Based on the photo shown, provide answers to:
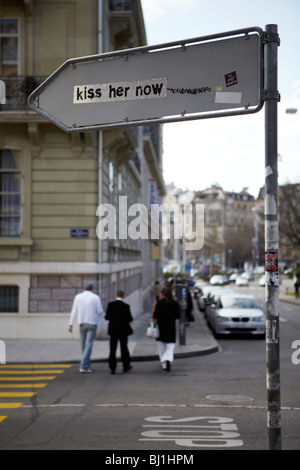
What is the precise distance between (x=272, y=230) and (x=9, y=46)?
17.6 metres

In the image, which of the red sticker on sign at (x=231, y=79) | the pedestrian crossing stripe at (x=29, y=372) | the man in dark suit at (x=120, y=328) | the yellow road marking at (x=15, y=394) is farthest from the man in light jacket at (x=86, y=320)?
the red sticker on sign at (x=231, y=79)

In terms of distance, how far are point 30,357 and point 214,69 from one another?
1281 cm

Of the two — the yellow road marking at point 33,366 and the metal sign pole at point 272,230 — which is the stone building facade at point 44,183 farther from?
the metal sign pole at point 272,230

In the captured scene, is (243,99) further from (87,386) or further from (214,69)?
(87,386)

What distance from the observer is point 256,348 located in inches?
709

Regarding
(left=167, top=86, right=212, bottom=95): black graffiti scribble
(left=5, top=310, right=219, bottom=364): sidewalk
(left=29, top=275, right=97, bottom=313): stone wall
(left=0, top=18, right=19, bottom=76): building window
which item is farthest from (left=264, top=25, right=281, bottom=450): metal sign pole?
(left=0, top=18, right=19, bottom=76): building window

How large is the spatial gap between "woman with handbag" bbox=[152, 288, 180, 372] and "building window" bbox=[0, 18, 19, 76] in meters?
9.86

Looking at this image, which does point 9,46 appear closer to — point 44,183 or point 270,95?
point 44,183

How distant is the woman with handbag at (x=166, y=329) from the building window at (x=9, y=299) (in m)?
6.89

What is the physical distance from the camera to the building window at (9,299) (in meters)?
19.5

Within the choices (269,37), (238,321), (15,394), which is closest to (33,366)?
(15,394)

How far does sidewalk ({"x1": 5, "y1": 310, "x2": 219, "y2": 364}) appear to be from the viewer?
15.4 m

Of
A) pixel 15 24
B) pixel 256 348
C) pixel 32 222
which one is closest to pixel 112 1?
pixel 15 24

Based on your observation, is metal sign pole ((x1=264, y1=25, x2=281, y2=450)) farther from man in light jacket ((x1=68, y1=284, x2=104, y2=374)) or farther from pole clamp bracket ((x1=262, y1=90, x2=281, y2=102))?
man in light jacket ((x1=68, y1=284, x2=104, y2=374))
